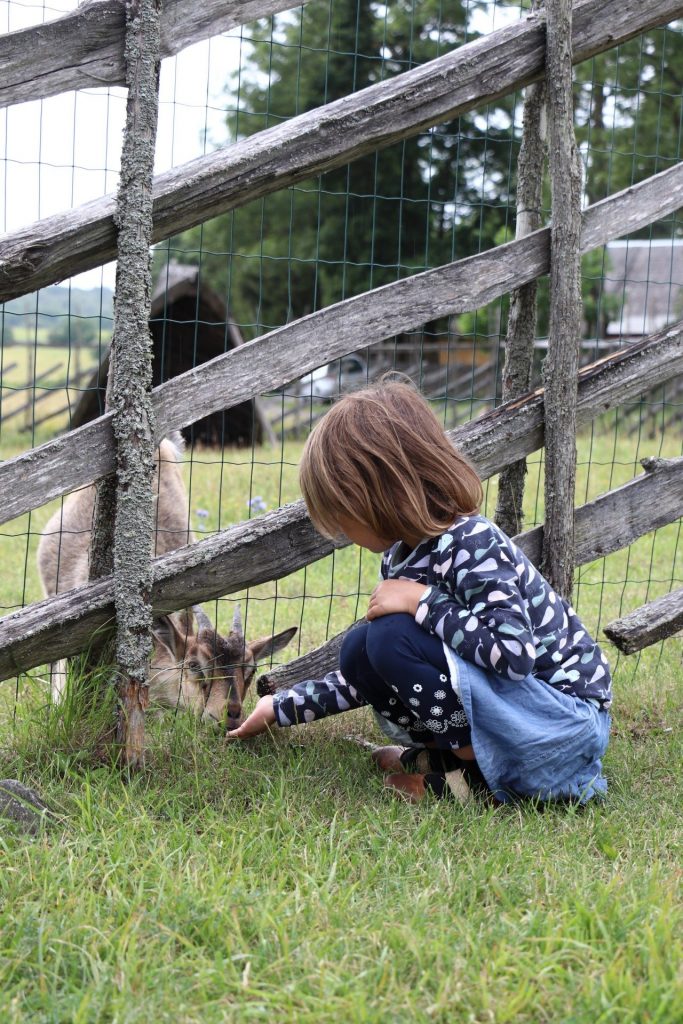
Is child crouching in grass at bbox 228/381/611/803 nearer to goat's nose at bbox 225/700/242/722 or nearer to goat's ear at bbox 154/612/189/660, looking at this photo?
goat's nose at bbox 225/700/242/722

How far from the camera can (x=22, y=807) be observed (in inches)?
115

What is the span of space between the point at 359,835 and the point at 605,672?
0.99 m

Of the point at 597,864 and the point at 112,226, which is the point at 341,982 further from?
the point at 112,226

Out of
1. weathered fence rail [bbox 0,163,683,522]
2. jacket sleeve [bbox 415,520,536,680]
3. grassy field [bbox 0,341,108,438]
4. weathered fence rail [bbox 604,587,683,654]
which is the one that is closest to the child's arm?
jacket sleeve [bbox 415,520,536,680]

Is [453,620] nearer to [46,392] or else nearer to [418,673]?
[418,673]

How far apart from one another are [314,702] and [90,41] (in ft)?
7.19

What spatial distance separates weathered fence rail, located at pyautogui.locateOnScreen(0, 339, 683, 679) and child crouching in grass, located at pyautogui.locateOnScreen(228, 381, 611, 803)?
323mm

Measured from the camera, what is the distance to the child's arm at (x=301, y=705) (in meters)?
3.55

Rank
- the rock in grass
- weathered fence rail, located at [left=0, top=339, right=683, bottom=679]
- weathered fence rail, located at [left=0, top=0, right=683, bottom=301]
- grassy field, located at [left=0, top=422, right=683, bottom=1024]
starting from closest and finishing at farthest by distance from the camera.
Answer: grassy field, located at [left=0, top=422, right=683, bottom=1024] → the rock in grass → weathered fence rail, located at [left=0, top=0, right=683, bottom=301] → weathered fence rail, located at [left=0, top=339, right=683, bottom=679]

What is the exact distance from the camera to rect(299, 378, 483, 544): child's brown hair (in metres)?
3.17

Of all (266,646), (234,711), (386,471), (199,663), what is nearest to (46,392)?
(266,646)

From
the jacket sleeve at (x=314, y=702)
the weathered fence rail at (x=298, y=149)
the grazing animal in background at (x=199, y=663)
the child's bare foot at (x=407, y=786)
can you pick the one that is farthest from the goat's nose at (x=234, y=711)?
the weathered fence rail at (x=298, y=149)

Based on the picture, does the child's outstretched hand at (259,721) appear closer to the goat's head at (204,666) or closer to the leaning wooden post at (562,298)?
the goat's head at (204,666)

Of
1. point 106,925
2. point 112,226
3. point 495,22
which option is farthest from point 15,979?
point 495,22
